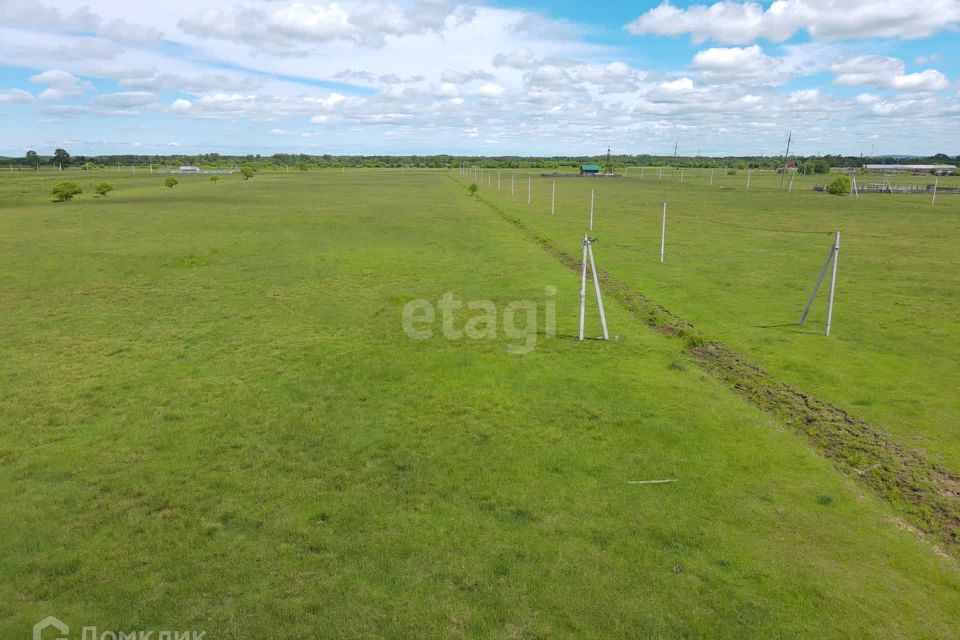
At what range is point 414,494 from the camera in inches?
279

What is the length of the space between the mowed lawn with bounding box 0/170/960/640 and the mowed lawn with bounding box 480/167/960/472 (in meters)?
0.76

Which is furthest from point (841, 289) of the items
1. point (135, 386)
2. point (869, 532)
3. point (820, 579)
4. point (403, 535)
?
point (135, 386)

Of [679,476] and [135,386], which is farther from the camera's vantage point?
[135,386]

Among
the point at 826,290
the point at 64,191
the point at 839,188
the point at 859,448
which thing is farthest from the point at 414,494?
the point at 839,188

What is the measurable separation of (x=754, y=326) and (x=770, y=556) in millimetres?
9424

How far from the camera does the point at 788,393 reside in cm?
1027

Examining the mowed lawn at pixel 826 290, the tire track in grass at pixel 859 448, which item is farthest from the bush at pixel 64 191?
the tire track in grass at pixel 859 448

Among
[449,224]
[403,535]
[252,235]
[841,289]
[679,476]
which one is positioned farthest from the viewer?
[449,224]

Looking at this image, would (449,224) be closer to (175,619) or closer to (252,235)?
(252,235)

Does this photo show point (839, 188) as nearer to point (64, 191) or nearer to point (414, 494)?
point (414, 494)

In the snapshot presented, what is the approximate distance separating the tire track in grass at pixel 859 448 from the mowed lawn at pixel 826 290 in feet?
1.04

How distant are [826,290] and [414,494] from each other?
640 inches

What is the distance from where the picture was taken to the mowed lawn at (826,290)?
10.2 m

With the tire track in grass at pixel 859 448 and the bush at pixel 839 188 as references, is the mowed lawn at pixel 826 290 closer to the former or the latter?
the tire track in grass at pixel 859 448
